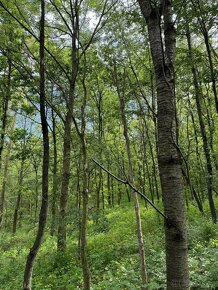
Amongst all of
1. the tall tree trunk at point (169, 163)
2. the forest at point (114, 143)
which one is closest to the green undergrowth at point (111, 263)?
the forest at point (114, 143)

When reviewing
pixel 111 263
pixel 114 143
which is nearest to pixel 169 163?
pixel 114 143

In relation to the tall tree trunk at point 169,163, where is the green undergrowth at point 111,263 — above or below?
below

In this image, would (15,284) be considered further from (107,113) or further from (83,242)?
(107,113)

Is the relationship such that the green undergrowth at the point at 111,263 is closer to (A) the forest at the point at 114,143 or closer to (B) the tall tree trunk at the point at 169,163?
(A) the forest at the point at 114,143

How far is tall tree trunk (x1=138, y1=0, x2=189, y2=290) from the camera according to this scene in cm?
144

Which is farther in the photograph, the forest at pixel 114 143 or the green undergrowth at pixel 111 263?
the green undergrowth at pixel 111 263

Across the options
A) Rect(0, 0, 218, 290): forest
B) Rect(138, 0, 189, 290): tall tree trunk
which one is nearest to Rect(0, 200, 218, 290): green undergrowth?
→ Rect(0, 0, 218, 290): forest

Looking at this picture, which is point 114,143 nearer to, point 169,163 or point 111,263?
point 169,163

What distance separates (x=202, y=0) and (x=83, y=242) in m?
5.52

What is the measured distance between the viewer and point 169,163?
1.53 metres

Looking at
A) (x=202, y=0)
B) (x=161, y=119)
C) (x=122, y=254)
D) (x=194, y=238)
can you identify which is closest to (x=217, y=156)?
(x=194, y=238)

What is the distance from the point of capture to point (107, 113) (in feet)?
60.3

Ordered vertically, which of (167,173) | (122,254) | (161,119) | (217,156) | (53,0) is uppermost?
(53,0)

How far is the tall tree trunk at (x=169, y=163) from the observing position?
1436 mm
